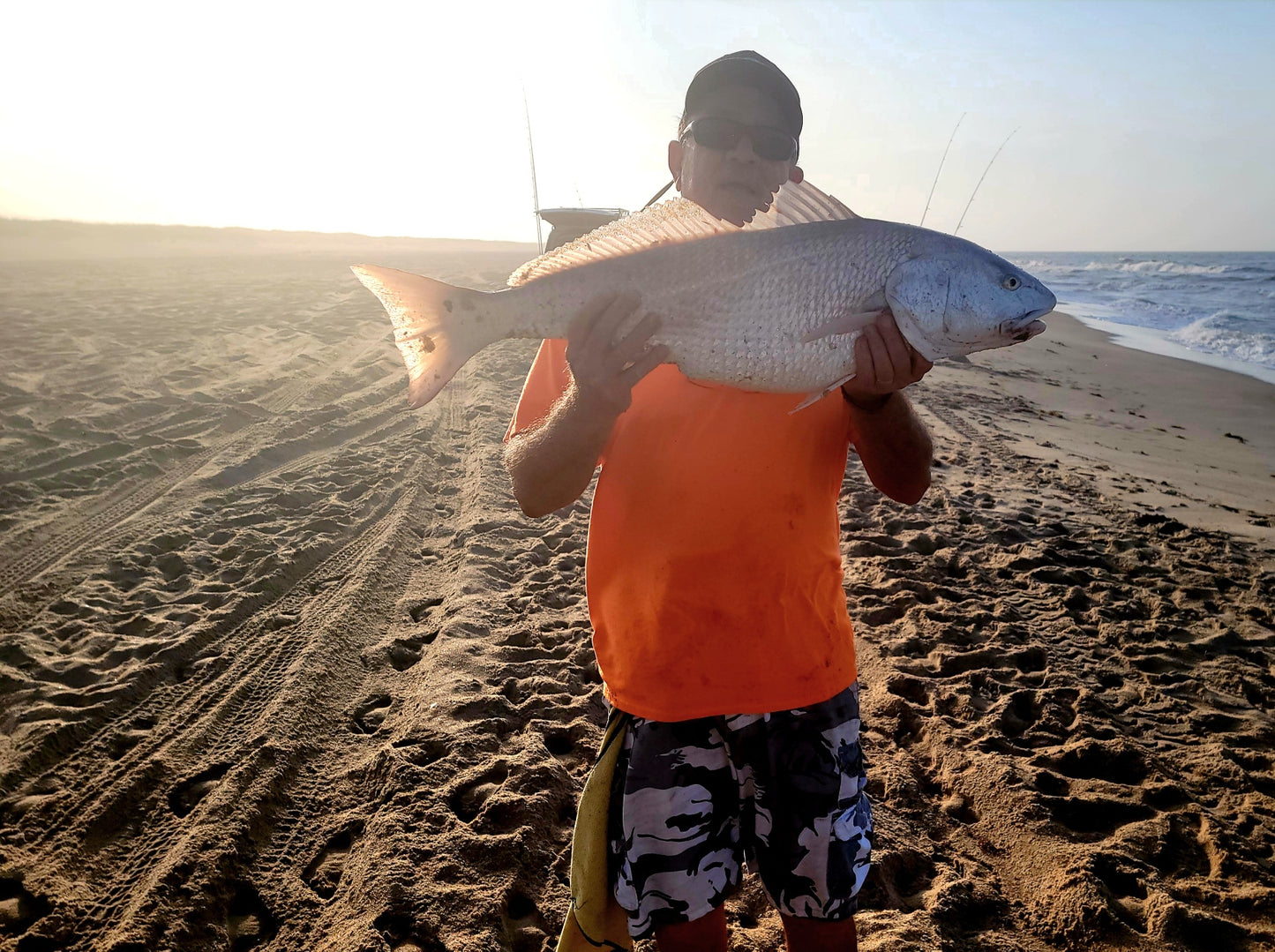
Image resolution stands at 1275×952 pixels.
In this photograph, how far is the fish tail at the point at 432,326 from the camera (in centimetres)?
194

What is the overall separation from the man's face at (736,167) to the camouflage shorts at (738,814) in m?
A: 1.44

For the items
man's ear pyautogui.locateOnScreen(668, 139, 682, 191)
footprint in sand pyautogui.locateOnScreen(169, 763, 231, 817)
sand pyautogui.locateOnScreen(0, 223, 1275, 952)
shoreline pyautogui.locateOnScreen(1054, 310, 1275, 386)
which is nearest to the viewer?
man's ear pyautogui.locateOnScreen(668, 139, 682, 191)

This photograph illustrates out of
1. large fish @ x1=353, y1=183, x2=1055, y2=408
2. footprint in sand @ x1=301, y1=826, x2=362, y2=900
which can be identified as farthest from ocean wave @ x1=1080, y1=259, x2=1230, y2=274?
footprint in sand @ x1=301, y1=826, x2=362, y2=900

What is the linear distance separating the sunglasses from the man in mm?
617

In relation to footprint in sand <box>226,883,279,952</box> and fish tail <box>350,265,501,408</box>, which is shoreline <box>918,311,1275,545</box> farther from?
footprint in sand <box>226,883,279,952</box>

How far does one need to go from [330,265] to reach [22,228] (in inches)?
664

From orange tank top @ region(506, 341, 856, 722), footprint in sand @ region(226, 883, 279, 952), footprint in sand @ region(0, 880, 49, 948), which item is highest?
orange tank top @ region(506, 341, 856, 722)

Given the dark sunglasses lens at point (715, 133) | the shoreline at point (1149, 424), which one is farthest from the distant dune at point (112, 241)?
the shoreline at point (1149, 424)

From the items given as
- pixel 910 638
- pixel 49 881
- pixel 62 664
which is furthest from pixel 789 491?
pixel 62 664

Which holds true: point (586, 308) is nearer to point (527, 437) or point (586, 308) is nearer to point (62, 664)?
point (527, 437)

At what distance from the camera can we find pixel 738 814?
1711 mm

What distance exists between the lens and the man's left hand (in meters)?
1.69

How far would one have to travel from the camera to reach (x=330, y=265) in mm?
24375

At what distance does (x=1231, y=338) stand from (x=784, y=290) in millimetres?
22683
